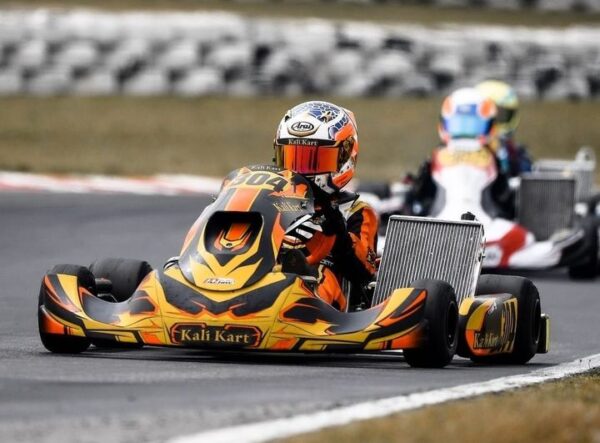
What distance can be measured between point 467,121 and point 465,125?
35mm

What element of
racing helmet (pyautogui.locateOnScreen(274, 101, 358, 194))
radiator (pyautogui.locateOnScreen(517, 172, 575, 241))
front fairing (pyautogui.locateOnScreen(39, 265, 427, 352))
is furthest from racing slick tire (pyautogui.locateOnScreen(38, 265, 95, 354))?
radiator (pyautogui.locateOnScreen(517, 172, 575, 241))

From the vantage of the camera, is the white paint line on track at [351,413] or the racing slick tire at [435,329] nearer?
the white paint line on track at [351,413]

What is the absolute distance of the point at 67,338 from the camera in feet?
24.4

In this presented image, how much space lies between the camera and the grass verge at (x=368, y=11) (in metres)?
25.2

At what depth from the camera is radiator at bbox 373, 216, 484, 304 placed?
803cm

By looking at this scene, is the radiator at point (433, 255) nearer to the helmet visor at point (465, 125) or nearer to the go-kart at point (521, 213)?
the go-kart at point (521, 213)

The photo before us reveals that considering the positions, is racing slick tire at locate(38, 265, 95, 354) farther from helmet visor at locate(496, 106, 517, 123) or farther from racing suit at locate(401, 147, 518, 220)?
helmet visor at locate(496, 106, 517, 123)

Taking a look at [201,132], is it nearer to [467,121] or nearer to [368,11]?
[368,11]

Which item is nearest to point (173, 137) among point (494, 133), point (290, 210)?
point (494, 133)

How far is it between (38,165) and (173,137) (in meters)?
3.27

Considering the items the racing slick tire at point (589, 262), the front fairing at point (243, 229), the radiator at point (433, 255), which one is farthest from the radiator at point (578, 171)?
the front fairing at point (243, 229)

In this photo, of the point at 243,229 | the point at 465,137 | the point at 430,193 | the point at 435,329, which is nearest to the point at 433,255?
the point at 435,329

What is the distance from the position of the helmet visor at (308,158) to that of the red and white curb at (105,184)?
8.76m

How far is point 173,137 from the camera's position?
2173 cm
